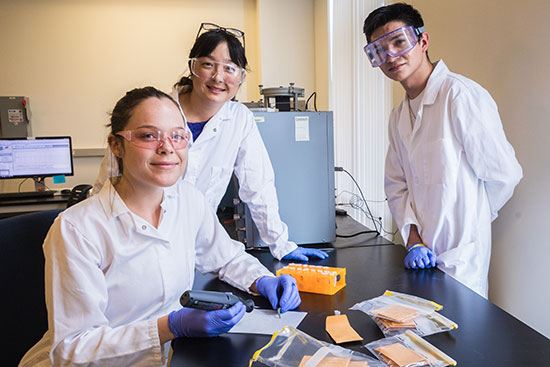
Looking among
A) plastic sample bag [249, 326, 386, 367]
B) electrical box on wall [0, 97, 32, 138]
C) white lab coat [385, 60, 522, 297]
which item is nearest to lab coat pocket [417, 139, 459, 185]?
white lab coat [385, 60, 522, 297]

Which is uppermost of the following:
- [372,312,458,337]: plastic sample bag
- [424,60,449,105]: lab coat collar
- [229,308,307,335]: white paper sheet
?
[424,60,449,105]: lab coat collar

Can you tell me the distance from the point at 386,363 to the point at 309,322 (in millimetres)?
240

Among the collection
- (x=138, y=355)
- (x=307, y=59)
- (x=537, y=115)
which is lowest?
(x=138, y=355)

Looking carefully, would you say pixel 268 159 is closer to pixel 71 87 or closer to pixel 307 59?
pixel 307 59

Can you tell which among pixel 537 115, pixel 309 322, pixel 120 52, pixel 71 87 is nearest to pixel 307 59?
pixel 120 52

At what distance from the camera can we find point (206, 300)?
0.84 m

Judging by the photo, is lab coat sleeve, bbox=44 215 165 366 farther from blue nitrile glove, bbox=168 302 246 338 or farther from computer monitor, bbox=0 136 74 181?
computer monitor, bbox=0 136 74 181

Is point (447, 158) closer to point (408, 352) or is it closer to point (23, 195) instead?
point (408, 352)

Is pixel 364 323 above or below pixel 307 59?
below

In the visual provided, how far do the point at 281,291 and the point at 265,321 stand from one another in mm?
133

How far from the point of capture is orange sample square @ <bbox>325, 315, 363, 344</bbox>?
872 mm

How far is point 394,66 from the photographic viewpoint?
1498 mm

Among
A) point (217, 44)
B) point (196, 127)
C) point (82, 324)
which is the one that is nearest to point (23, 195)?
point (196, 127)

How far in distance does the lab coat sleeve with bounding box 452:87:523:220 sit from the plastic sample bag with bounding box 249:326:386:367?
35.8 inches
